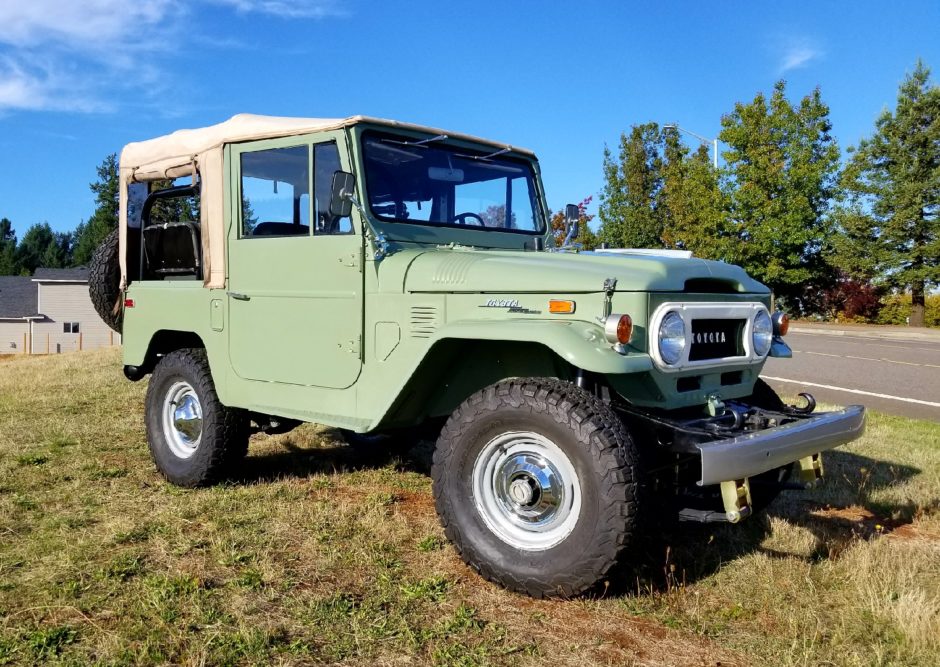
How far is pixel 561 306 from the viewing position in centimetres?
357

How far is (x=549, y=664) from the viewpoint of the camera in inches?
112

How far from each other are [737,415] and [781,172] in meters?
27.0

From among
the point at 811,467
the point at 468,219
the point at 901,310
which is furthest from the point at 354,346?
the point at 901,310

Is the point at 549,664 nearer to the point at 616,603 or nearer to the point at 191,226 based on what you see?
the point at 616,603

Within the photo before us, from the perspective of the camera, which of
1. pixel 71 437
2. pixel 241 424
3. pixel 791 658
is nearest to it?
pixel 791 658

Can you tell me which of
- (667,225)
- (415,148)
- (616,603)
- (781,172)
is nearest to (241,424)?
(415,148)

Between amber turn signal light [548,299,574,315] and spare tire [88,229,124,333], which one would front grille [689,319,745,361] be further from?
spare tire [88,229,124,333]

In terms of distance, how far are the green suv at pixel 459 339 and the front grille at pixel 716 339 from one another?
15mm

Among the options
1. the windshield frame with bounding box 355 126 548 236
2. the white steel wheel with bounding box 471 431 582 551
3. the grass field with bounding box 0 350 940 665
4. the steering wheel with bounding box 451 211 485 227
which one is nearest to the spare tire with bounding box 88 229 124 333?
the grass field with bounding box 0 350 940 665

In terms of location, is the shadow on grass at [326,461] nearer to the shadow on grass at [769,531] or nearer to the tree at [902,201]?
the shadow on grass at [769,531]

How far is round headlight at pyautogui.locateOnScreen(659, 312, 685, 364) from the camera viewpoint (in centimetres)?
354

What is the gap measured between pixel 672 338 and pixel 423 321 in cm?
125

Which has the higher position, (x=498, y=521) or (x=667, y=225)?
(x=667, y=225)

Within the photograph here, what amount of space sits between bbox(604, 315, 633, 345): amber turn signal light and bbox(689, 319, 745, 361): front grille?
19.2 inches
